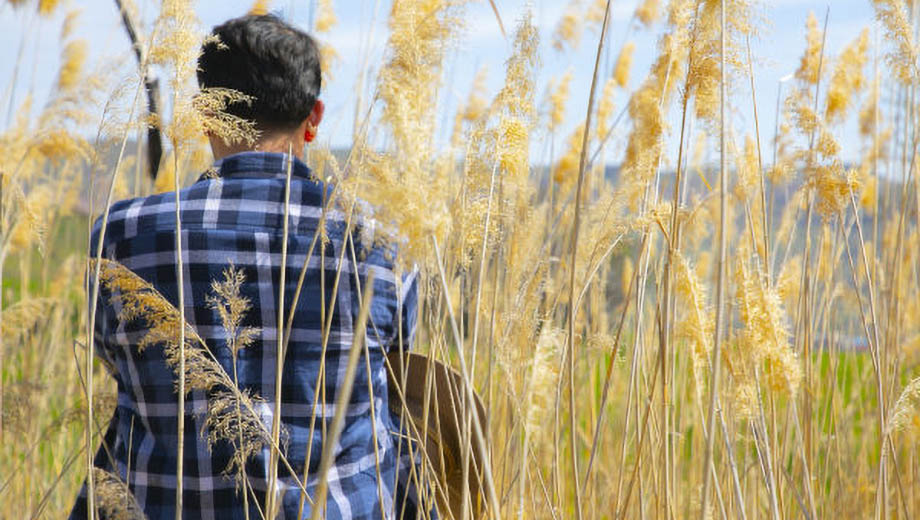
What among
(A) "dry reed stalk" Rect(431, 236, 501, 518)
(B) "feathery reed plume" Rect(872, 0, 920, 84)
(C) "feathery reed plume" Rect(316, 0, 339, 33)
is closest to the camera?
(A) "dry reed stalk" Rect(431, 236, 501, 518)

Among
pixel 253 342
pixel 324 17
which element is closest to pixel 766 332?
pixel 253 342

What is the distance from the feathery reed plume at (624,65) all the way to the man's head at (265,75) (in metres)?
1.77

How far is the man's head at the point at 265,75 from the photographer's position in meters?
1.34

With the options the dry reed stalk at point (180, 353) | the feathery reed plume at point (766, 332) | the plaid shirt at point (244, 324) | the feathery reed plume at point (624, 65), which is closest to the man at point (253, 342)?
the plaid shirt at point (244, 324)

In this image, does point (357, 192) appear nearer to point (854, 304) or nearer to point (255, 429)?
point (255, 429)

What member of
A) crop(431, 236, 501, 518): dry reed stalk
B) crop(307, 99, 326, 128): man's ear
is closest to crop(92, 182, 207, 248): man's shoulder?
crop(307, 99, 326, 128): man's ear

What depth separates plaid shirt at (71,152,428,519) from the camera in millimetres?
1180

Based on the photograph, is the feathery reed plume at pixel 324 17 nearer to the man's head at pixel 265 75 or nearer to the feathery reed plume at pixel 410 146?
the man's head at pixel 265 75

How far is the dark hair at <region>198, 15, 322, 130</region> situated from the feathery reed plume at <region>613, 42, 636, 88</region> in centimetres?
177

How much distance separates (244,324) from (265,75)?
1.36ft

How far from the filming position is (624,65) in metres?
2.93

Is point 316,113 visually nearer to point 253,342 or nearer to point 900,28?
point 253,342

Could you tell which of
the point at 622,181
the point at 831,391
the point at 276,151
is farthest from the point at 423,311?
the point at 831,391

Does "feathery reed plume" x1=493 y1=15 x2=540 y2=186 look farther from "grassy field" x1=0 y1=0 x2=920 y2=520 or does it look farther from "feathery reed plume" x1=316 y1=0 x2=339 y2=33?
"feathery reed plume" x1=316 y1=0 x2=339 y2=33
